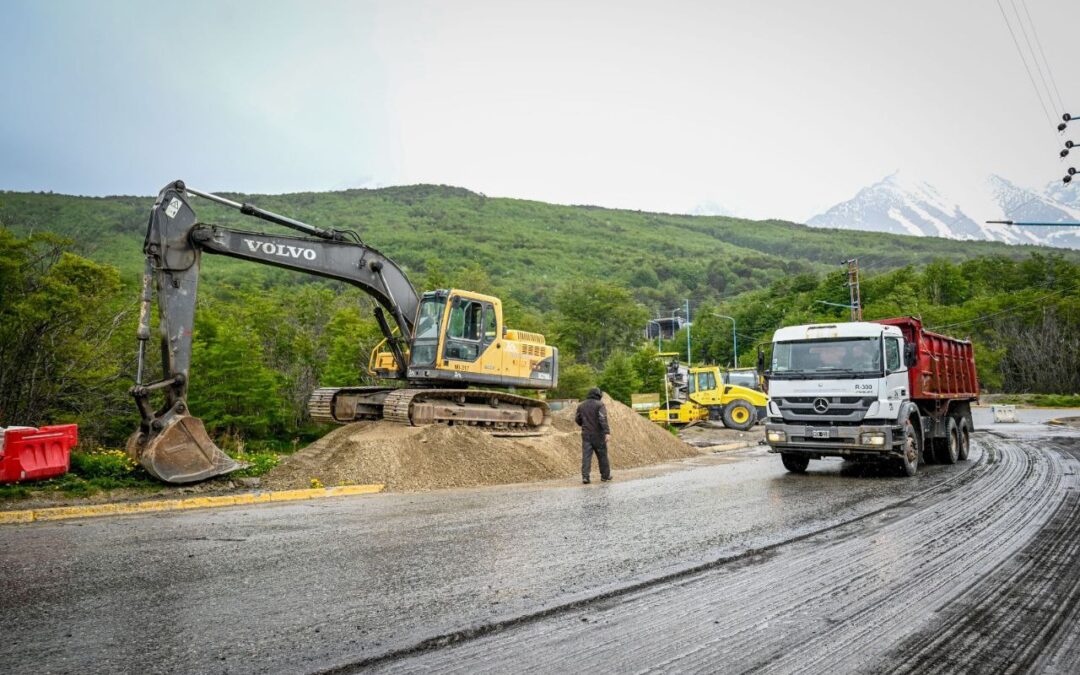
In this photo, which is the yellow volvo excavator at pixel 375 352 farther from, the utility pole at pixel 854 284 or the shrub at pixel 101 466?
the utility pole at pixel 854 284

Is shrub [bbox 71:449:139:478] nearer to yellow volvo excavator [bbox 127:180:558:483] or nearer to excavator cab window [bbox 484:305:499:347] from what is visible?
yellow volvo excavator [bbox 127:180:558:483]

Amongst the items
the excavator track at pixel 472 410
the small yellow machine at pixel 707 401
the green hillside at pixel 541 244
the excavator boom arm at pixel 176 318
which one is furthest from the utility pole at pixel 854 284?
the green hillside at pixel 541 244

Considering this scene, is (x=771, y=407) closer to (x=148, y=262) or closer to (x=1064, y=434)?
(x=148, y=262)

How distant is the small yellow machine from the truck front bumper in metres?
18.8

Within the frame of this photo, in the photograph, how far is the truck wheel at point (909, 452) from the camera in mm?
13118

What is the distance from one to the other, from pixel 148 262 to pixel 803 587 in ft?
34.9

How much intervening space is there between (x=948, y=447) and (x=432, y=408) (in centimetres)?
1154

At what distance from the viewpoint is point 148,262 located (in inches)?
447

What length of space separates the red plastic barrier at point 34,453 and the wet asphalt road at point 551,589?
2.29 meters

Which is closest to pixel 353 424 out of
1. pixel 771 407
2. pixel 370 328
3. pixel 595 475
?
pixel 595 475

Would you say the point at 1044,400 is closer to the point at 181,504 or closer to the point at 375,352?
Answer: the point at 375,352

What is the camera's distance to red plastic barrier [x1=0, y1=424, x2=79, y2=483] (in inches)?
392

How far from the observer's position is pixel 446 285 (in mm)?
53906

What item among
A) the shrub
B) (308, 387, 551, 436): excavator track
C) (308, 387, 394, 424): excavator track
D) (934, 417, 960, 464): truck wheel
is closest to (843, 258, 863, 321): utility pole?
(934, 417, 960, 464): truck wheel
